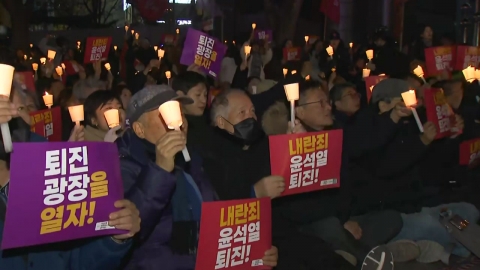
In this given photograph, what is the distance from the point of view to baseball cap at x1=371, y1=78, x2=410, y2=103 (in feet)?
21.5

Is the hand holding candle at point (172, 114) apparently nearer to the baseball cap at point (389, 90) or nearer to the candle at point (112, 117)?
the candle at point (112, 117)

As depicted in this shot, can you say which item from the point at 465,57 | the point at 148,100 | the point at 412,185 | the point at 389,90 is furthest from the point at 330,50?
the point at 148,100

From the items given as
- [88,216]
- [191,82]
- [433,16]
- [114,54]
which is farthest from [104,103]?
[433,16]

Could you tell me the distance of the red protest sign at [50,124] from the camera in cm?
593

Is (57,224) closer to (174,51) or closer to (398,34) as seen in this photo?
(174,51)

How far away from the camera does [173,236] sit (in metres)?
3.80

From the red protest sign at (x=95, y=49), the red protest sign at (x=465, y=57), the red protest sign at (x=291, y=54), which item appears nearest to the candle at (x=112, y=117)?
the red protest sign at (x=465, y=57)

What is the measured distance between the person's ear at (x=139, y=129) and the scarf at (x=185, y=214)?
250mm

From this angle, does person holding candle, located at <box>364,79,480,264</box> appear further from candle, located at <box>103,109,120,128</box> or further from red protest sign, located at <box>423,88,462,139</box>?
candle, located at <box>103,109,120,128</box>

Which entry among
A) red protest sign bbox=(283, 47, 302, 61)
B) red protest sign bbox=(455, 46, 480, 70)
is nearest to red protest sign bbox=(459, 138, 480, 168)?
red protest sign bbox=(455, 46, 480, 70)

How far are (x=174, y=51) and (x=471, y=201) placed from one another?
20.1 feet

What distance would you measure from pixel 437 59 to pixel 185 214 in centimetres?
601

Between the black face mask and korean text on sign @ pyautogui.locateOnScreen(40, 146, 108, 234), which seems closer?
korean text on sign @ pyautogui.locateOnScreen(40, 146, 108, 234)

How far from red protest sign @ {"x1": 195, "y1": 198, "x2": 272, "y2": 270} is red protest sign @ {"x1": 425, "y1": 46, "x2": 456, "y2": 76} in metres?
5.51
